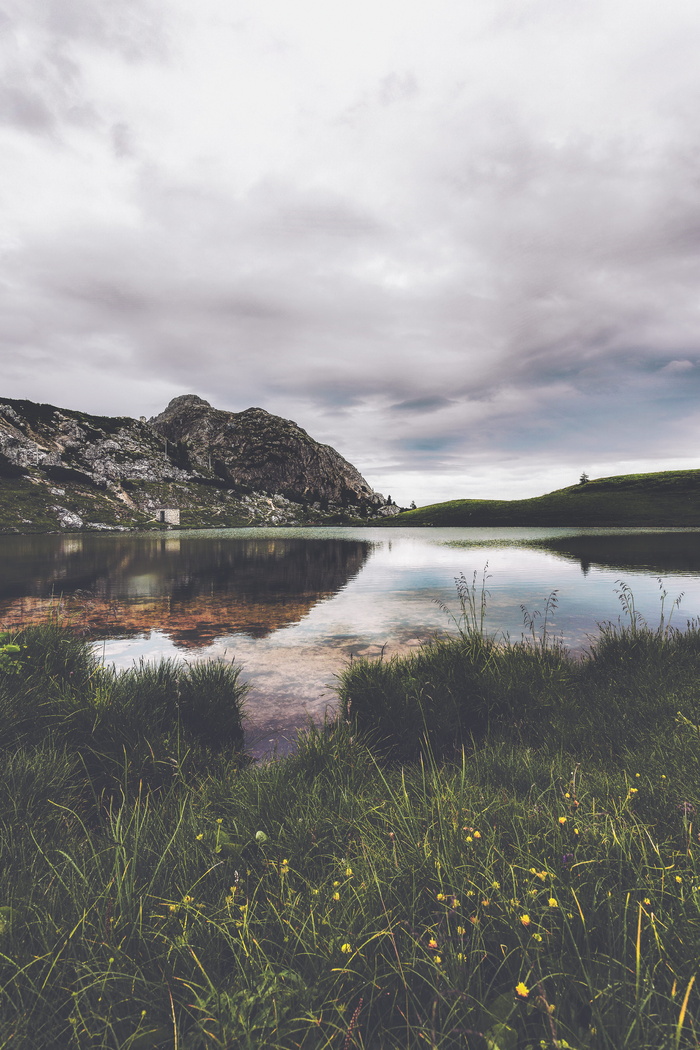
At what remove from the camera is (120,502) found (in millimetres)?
158750

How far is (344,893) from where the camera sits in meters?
2.67

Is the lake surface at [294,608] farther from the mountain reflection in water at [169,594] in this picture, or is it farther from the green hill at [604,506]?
the green hill at [604,506]

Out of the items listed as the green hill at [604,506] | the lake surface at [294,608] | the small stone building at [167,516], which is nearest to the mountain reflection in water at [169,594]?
the lake surface at [294,608]

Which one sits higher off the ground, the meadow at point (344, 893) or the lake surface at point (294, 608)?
the meadow at point (344, 893)

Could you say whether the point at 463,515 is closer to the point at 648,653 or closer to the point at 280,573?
the point at 280,573

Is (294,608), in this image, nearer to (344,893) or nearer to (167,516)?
(344,893)

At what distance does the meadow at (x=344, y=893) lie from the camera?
1.92 m

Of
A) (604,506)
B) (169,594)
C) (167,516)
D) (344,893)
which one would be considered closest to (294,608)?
(169,594)

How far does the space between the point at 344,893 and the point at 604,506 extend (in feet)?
567

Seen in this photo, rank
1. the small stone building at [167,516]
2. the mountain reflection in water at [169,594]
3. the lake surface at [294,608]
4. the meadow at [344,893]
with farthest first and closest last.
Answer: the small stone building at [167,516] → the mountain reflection in water at [169,594] → the lake surface at [294,608] → the meadow at [344,893]

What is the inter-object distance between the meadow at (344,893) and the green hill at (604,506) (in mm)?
144212

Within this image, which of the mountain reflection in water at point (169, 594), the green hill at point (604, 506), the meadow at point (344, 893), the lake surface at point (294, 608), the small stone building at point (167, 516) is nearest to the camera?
the meadow at point (344, 893)

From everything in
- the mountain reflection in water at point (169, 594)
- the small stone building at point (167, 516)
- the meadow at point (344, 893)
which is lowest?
the mountain reflection in water at point (169, 594)

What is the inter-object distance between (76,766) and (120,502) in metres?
175
